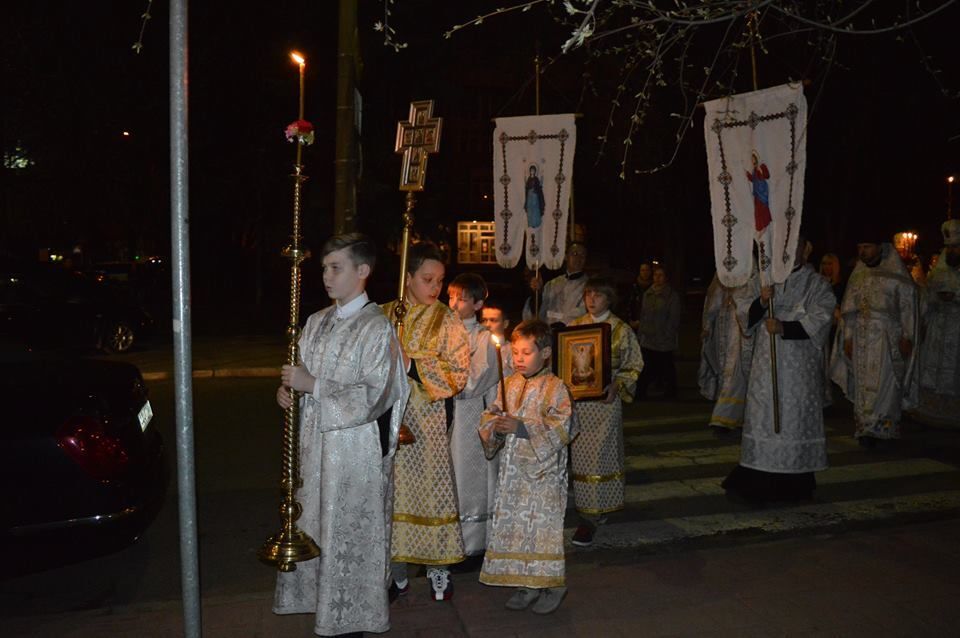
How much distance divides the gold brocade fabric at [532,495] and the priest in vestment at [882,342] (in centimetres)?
534

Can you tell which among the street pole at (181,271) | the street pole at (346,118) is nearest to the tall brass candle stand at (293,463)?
the street pole at (181,271)

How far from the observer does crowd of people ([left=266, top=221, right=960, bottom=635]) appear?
4.12 metres

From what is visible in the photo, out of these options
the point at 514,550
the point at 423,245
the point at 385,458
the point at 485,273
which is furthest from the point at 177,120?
the point at 485,273

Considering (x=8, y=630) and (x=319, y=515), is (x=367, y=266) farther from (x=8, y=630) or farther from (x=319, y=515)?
(x=8, y=630)

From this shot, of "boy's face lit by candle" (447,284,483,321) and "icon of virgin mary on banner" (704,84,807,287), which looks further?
"icon of virgin mary on banner" (704,84,807,287)

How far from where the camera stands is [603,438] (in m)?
6.06

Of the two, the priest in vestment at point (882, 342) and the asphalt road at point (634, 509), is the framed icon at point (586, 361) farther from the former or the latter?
the priest in vestment at point (882, 342)

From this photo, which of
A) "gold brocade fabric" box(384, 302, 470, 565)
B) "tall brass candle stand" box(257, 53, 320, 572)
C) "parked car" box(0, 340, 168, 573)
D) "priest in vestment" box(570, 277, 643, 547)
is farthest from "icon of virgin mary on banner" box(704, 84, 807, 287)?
"parked car" box(0, 340, 168, 573)

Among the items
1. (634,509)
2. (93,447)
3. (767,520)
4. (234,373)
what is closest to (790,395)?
(767,520)

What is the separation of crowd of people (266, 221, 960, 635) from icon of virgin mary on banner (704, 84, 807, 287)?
0.37 meters

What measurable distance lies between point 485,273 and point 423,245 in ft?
127

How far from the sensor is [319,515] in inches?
164

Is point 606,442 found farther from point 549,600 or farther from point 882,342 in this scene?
point 882,342

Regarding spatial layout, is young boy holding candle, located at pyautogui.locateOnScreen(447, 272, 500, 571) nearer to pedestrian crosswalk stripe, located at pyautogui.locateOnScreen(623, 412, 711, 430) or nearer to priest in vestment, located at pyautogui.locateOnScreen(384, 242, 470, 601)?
priest in vestment, located at pyautogui.locateOnScreen(384, 242, 470, 601)
